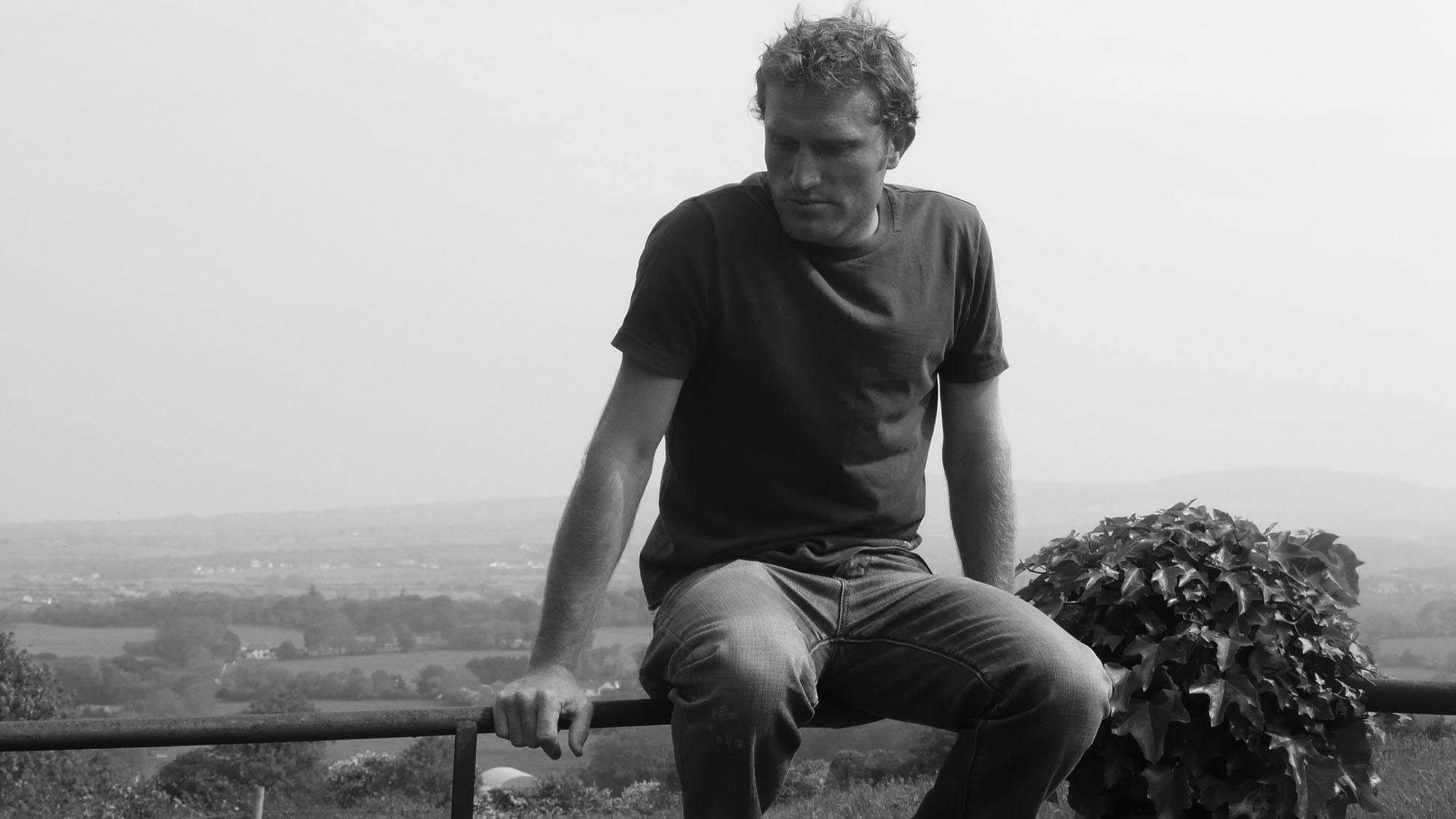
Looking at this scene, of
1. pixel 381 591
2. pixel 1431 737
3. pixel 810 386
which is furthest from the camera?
pixel 381 591

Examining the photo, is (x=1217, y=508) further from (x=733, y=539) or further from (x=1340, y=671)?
(x=733, y=539)

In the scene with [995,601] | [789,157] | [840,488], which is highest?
[789,157]

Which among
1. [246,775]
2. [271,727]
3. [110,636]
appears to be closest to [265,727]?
[271,727]


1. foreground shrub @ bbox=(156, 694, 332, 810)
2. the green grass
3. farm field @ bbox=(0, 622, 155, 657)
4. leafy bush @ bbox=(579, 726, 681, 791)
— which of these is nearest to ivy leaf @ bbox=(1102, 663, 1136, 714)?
the green grass

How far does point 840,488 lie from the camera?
2789 mm

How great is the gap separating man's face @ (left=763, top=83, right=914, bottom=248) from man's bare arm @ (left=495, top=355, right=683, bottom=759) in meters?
0.44

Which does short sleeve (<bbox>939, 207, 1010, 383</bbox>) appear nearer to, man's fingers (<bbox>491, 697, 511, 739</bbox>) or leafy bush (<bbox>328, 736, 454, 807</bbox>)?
man's fingers (<bbox>491, 697, 511, 739</bbox>)

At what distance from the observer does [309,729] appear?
2.42 metres

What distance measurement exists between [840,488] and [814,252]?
49 centimetres

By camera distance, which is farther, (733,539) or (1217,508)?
(1217,508)

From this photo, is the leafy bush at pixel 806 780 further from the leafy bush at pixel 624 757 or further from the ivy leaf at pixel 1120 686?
the ivy leaf at pixel 1120 686

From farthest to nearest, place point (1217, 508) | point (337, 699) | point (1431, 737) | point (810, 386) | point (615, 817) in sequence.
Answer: point (337, 699) < point (615, 817) < point (1431, 737) < point (1217, 508) < point (810, 386)

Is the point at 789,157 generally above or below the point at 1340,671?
above

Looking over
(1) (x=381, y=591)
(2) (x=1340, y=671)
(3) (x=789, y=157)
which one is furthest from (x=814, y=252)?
(1) (x=381, y=591)
